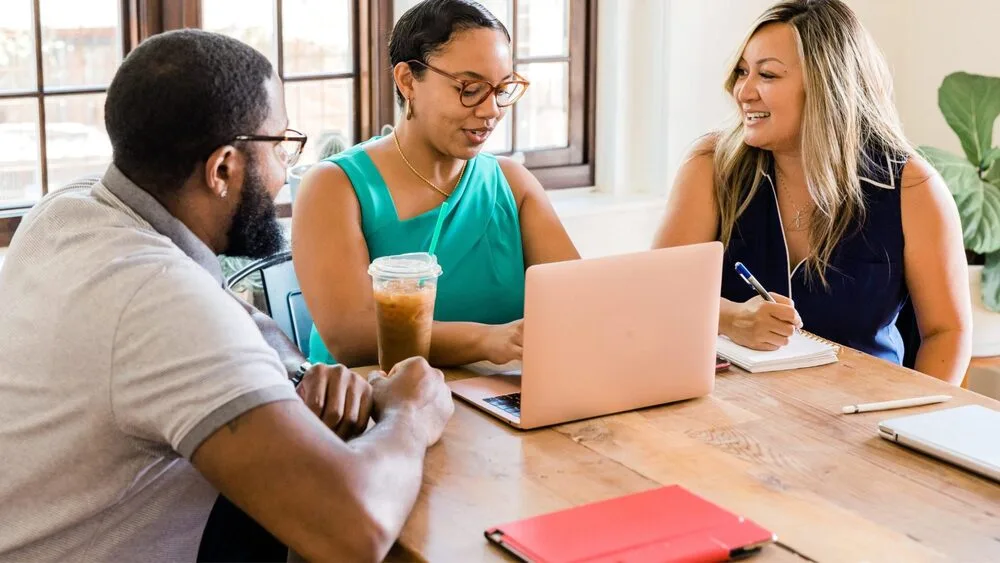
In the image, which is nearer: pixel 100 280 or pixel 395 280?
pixel 100 280

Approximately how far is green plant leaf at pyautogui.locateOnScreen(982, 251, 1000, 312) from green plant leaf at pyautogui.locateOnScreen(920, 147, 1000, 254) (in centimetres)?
5

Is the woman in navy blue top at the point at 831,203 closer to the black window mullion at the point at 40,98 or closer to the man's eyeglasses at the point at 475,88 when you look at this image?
the man's eyeglasses at the point at 475,88

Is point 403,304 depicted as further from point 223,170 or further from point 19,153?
point 19,153

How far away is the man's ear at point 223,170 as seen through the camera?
1.38m

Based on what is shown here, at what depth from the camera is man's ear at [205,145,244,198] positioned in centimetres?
138

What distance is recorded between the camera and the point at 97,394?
1264 mm

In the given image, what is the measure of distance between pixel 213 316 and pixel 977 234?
2.80m

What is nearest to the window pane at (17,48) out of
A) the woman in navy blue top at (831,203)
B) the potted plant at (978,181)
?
the woman in navy blue top at (831,203)

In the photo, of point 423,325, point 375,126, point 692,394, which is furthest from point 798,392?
point 375,126

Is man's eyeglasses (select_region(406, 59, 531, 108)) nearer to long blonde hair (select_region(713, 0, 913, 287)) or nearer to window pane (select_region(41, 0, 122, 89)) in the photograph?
long blonde hair (select_region(713, 0, 913, 287))

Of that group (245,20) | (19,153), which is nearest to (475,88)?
(245,20)

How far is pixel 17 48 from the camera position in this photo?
2.80 metres

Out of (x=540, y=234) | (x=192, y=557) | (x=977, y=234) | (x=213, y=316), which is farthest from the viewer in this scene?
(x=977, y=234)

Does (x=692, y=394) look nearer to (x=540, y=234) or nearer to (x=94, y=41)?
(x=540, y=234)
